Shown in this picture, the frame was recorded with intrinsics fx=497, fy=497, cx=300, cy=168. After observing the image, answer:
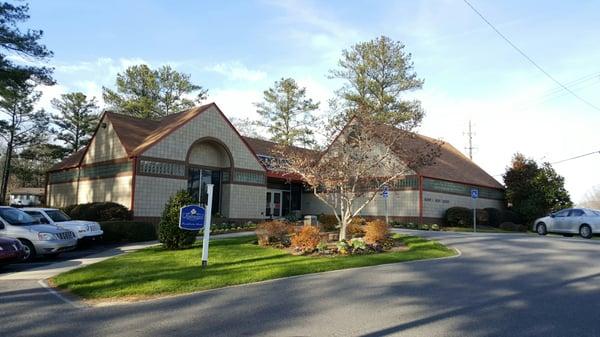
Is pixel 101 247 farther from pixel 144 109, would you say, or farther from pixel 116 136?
pixel 144 109

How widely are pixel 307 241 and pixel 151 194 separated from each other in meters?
12.7

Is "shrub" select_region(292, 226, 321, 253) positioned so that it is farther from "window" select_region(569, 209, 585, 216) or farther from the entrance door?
the entrance door

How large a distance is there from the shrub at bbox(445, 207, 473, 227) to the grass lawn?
16579 mm

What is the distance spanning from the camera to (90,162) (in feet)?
95.8

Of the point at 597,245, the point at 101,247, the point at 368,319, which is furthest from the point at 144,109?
the point at 368,319

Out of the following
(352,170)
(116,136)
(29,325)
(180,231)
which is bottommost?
(29,325)

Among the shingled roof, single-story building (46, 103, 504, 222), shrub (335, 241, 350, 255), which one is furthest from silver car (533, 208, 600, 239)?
shrub (335, 241, 350, 255)

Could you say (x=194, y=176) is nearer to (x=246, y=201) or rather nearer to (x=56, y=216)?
(x=246, y=201)

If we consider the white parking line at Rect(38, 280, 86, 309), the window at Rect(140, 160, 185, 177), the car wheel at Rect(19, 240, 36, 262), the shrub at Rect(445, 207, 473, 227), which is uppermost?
the window at Rect(140, 160, 185, 177)

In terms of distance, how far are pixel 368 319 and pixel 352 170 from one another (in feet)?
34.3

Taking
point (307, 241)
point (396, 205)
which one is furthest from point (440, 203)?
point (307, 241)

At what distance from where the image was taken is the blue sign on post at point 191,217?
1332 cm

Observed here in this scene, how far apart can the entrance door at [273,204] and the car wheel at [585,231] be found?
61.3 ft

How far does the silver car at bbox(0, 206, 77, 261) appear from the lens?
15094 mm
